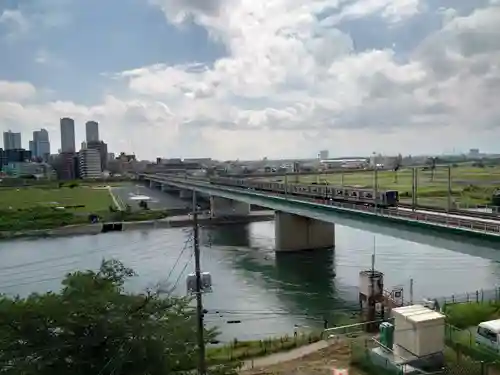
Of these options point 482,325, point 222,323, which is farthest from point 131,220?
point 482,325

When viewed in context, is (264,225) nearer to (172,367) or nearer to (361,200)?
(361,200)

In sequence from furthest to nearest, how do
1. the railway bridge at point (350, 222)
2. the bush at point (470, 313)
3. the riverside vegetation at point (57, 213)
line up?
the riverside vegetation at point (57, 213) < the railway bridge at point (350, 222) < the bush at point (470, 313)

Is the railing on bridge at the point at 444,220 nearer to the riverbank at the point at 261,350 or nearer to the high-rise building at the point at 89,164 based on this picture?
the riverbank at the point at 261,350

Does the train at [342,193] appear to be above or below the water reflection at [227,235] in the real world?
above

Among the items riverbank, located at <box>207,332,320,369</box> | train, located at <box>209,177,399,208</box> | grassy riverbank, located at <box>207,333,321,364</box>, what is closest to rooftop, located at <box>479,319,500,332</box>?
riverbank, located at <box>207,332,320,369</box>

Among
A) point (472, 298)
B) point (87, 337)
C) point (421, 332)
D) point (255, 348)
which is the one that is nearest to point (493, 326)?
point (421, 332)

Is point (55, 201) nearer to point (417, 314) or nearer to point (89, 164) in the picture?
point (417, 314)

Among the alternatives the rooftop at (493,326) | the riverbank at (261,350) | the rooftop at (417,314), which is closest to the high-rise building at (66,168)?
the riverbank at (261,350)

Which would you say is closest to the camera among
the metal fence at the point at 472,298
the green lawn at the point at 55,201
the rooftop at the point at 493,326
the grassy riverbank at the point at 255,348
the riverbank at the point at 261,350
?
the rooftop at the point at 493,326
